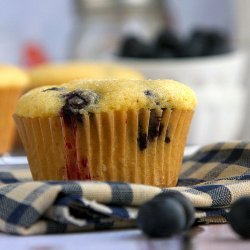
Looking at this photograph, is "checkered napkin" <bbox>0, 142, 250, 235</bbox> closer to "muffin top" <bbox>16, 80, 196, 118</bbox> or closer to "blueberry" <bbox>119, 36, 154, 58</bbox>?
"muffin top" <bbox>16, 80, 196, 118</bbox>

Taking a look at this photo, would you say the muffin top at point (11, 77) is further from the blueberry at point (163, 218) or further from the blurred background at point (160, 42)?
the blueberry at point (163, 218)

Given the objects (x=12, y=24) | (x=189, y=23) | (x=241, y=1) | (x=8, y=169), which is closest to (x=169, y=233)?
(x=8, y=169)

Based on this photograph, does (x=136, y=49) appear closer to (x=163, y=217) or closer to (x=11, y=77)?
(x=11, y=77)

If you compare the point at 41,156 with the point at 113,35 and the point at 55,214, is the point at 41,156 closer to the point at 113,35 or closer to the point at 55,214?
the point at 55,214

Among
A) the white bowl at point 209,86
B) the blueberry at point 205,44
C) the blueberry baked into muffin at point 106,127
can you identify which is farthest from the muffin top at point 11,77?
the blueberry at point 205,44

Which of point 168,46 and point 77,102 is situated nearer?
point 77,102

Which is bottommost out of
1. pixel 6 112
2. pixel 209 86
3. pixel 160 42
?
pixel 209 86

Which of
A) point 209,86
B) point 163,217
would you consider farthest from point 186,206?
point 209,86
